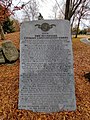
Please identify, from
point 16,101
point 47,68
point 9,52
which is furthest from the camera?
point 9,52

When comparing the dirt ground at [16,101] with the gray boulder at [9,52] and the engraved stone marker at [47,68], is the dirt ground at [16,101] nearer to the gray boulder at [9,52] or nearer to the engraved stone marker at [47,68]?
the engraved stone marker at [47,68]

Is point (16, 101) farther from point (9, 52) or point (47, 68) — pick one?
point (9, 52)

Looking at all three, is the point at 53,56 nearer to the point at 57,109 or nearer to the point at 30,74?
the point at 30,74

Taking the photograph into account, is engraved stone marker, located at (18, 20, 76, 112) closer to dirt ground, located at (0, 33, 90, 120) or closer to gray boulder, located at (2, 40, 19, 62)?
dirt ground, located at (0, 33, 90, 120)

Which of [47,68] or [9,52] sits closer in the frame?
[47,68]

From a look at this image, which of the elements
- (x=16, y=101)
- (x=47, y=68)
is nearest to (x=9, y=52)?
(x=16, y=101)

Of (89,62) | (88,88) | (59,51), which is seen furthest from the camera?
(89,62)

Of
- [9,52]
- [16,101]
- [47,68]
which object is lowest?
[16,101]

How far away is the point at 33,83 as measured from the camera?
4.70m

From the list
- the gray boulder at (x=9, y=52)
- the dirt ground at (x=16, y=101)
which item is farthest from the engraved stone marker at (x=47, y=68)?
the gray boulder at (x=9, y=52)

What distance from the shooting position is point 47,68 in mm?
4664

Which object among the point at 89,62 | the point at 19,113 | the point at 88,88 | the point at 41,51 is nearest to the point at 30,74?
the point at 41,51

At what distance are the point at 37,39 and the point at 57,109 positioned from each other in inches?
64.9

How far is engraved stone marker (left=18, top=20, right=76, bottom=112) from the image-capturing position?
182 inches
